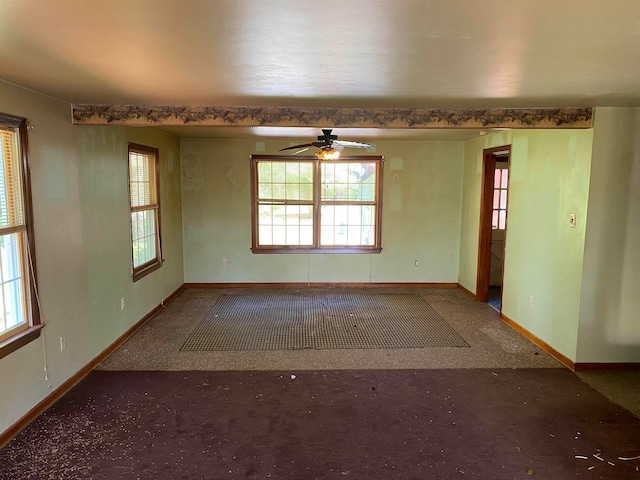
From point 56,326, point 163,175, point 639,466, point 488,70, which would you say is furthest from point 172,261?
point 639,466

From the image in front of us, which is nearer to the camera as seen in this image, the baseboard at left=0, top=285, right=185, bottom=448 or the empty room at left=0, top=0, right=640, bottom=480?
the empty room at left=0, top=0, right=640, bottom=480

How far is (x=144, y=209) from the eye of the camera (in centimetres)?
500

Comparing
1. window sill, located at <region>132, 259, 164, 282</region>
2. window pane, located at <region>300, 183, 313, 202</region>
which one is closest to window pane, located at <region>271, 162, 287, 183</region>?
window pane, located at <region>300, 183, 313, 202</region>

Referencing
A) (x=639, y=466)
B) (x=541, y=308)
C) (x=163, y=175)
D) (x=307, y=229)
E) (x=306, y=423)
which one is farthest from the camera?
(x=307, y=229)

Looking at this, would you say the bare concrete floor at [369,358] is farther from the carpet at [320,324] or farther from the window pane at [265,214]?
the window pane at [265,214]

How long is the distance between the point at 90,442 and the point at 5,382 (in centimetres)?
66

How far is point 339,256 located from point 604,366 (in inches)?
151

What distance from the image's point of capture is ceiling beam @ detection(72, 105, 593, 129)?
3438 millimetres

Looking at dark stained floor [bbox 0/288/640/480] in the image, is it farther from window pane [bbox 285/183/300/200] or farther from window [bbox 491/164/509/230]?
window pane [bbox 285/183/300/200]

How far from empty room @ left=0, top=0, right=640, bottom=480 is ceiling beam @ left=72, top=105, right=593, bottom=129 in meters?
0.02

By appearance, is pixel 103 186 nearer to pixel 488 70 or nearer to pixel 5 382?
pixel 5 382

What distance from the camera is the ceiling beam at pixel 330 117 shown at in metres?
3.44

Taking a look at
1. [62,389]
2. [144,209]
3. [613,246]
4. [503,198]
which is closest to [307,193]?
[144,209]

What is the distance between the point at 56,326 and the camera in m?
3.21
